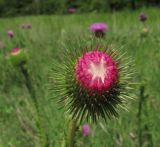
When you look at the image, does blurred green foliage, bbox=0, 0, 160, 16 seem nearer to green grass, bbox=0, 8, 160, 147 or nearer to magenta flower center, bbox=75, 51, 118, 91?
green grass, bbox=0, 8, 160, 147

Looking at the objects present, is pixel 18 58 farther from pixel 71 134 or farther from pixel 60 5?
pixel 60 5

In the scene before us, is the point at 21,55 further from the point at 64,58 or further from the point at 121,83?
the point at 121,83

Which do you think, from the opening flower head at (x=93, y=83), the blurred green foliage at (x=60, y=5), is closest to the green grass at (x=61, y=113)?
the opening flower head at (x=93, y=83)

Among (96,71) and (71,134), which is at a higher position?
(96,71)

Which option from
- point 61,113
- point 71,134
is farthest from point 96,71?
point 61,113

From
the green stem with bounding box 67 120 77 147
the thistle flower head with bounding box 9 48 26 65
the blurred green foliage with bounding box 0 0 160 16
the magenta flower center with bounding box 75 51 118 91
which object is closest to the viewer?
the magenta flower center with bounding box 75 51 118 91

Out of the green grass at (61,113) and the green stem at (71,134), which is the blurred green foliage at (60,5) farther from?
the green stem at (71,134)

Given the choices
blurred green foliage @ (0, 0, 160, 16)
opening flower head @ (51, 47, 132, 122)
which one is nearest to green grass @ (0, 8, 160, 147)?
opening flower head @ (51, 47, 132, 122)
